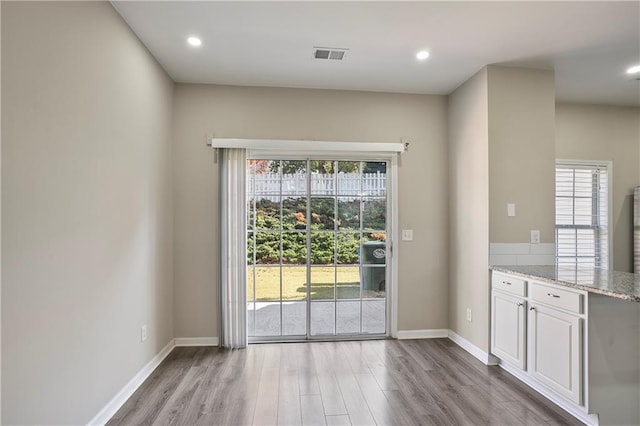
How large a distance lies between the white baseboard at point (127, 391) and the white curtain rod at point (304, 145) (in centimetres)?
212

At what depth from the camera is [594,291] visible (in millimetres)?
2125

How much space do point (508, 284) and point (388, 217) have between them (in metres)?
1.42

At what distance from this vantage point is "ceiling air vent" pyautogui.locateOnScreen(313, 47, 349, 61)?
2.93m

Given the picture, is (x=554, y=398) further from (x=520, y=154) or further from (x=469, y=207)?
(x=520, y=154)

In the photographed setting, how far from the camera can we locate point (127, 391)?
8.43 ft

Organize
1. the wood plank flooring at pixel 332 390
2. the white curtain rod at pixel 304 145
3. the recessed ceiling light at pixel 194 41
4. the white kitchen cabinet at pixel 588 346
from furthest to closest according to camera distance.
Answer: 1. the white curtain rod at pixel 304 145
2. the recessed ceiling light at pixel 194 41
3. the wood plank flooring at pixel 332 390
4. the white kitchen cabinet at pixel 588 346

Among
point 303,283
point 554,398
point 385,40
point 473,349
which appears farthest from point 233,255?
point 554,398

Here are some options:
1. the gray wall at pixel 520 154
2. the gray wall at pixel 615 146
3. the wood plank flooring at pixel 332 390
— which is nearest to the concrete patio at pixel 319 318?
the wood plank flooring at pixel 332 390

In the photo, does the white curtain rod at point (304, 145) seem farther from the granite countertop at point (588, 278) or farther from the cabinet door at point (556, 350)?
the cabinet door at point (556, 350)

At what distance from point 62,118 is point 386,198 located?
305 cm

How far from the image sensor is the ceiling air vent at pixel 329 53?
2.93 meters

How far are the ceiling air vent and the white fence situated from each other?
125 cm

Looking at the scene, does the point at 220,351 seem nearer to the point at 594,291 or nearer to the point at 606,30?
the point at 594,291

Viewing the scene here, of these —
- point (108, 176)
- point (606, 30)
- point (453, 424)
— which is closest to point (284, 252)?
point (108, 176)
